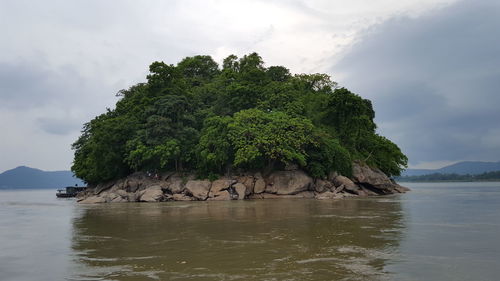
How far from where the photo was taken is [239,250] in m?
10.6

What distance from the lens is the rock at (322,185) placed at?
39.3 m

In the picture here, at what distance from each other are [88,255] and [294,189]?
29067 mm

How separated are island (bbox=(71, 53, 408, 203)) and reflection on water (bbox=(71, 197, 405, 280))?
68.0ft

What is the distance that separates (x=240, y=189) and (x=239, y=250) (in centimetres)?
2695

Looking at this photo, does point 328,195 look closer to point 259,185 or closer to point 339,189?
point 339,189

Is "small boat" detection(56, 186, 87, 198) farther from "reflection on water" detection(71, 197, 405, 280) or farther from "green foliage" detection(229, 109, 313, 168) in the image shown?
"reflection on water" detection(71, 197, 405, 280)

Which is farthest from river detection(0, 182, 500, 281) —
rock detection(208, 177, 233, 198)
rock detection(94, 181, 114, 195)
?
rock detection(94, 181, 114, 195)

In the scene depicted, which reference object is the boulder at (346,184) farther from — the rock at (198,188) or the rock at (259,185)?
the rock at (198,188)

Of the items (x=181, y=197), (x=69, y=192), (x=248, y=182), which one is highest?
(x=248, y=182)

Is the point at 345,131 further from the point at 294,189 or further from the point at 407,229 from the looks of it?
the point at 407,229

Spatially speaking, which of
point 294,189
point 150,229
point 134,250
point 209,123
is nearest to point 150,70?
point 209,123

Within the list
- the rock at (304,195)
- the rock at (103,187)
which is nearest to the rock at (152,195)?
the rock at (103,187)

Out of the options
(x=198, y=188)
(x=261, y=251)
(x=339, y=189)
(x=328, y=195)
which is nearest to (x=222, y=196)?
(x=198, y=188)

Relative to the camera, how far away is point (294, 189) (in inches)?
1508
